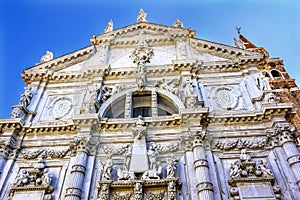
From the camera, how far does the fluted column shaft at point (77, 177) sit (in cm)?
1057

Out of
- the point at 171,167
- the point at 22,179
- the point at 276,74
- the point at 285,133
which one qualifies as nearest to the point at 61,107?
the point at 22,179

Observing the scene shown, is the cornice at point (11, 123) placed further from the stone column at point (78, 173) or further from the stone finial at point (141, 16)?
the stone finial at point (141, 16)

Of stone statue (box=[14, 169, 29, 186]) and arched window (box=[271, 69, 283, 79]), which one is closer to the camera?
stone statue (box=[14, 169, 29, 186])

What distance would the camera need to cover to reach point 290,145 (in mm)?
11219

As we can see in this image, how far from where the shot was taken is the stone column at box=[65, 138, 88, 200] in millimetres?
10594

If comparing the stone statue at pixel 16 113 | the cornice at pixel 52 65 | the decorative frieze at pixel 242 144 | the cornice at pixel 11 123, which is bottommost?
the decorative frieze at pixel 242 144

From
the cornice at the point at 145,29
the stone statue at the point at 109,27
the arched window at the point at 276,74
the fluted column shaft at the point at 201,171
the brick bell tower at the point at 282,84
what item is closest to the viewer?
Result: the fluted column shaft at the point at 201,171

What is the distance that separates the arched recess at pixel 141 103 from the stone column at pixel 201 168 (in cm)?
249

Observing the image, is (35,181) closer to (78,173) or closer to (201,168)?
(78,173)

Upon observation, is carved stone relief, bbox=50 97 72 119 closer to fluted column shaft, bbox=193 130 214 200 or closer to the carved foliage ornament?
fluted column shaft, bbox=193 130 214 200

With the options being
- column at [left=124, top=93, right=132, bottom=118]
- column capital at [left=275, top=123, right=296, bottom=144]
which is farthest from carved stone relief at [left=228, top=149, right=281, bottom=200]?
column at [left=124, top=93, right=132, bottom=118]

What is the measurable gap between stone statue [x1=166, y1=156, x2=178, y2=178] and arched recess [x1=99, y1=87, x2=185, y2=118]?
3221 mm

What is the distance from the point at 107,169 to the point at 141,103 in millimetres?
5011

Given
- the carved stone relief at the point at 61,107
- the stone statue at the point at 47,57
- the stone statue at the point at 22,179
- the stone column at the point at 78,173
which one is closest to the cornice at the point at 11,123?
the carved stone relief at the point at 61,107
